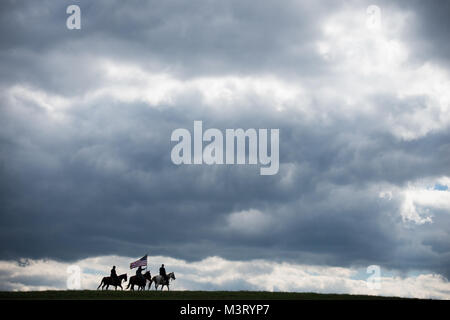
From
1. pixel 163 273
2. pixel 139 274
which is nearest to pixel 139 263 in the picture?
pixel 139 274

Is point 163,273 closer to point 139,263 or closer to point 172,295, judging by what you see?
point 139,263

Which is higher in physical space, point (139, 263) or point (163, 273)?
point (139, 263)

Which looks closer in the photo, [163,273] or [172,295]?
[172,295]

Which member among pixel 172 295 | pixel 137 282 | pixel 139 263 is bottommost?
pixel 172 295

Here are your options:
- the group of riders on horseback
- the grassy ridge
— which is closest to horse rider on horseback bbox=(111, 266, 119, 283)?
the group of riders on horseback

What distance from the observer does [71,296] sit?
4547 centimetres

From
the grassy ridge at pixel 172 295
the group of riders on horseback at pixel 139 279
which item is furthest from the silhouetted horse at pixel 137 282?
the grassy ridge at pixel 172 295

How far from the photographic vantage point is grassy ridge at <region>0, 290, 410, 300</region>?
44.9m

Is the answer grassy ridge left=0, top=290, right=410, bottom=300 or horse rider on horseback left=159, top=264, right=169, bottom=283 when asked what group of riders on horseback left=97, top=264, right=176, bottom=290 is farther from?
grassy ridge left=0, top=290, right=410, bottom=300

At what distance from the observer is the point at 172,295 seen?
47.2 m

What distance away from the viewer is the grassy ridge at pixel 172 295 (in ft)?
147
